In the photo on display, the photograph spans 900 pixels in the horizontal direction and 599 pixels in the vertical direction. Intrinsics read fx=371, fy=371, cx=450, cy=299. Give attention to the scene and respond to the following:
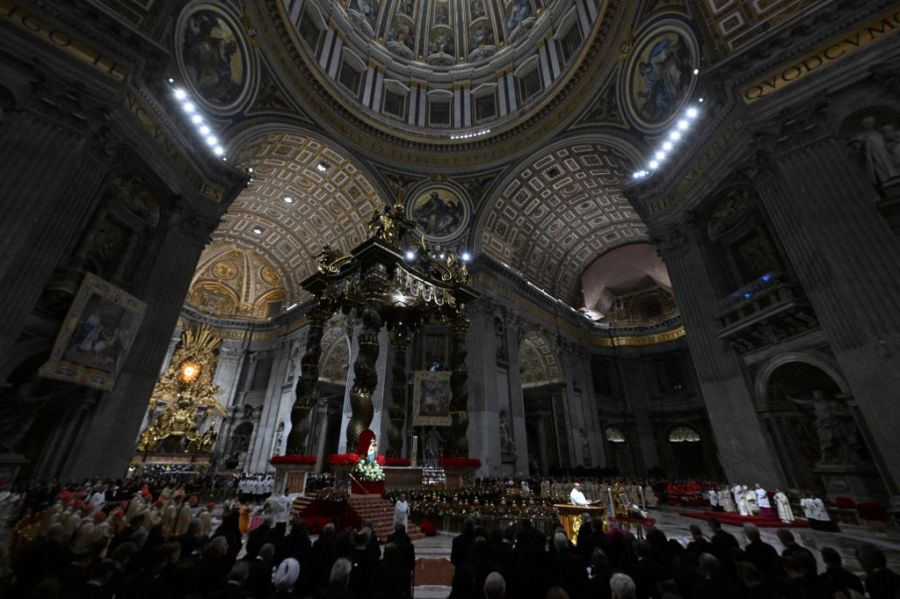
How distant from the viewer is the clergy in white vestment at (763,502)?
8.50 metres

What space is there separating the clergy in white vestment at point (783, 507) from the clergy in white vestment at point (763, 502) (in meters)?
0.37

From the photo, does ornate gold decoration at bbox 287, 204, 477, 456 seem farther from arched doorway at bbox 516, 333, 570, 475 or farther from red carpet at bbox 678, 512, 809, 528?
arched doorway at bbox 516, 333, 570, 475

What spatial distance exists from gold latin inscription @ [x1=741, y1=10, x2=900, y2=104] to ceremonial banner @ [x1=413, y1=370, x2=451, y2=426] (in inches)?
529

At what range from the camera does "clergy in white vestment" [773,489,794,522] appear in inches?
314

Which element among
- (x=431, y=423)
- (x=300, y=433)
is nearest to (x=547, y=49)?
(x=431, y=423)

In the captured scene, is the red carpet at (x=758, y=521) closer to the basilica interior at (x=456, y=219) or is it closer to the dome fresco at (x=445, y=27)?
the basilica interior at (x=456, y=219)

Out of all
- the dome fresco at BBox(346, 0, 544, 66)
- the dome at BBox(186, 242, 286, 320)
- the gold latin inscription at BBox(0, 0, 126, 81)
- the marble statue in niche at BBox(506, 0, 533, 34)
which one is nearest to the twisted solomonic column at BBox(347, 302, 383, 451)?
the gold latin inscription at BBox(0, 0, 126, 81)

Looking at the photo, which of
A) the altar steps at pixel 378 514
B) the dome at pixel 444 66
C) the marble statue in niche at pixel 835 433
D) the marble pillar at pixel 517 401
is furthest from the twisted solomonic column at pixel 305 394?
the marble statue in niche at pixel 835 433

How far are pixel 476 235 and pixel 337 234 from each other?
7703 millimetres

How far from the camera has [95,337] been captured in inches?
337

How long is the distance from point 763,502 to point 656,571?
8541mm

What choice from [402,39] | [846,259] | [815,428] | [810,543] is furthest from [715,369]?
[402,39]

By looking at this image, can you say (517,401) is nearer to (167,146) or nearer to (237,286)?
(167,146)

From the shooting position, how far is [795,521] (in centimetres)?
790
